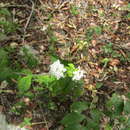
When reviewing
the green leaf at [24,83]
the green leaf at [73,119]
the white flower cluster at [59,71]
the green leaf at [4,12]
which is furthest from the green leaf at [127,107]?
the green leaf at [4,12]

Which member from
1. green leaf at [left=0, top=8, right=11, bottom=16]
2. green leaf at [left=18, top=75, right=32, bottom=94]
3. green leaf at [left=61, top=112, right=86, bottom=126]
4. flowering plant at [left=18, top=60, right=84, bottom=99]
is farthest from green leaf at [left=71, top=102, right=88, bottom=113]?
green leaf at [left=0, top=8, right=11, bottom=16]

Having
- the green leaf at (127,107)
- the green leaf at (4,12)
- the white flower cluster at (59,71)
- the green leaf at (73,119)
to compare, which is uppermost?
the green leaf at (4,12)

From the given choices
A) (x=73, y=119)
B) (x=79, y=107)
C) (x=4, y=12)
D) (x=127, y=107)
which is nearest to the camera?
(x=127, y=107)

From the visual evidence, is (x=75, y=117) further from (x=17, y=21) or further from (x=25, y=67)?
(x=17, y=21)

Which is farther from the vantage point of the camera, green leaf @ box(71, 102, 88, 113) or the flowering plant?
the flowering plant

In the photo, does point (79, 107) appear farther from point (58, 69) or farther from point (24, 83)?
point (24, 83)

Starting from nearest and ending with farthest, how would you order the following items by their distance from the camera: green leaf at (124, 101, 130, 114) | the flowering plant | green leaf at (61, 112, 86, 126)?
1. green leaf at (124, 101, 130, 114)
2. green leaf at (61, 112, 86, 126)
3. the flowering plant

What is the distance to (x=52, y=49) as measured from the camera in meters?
3.47

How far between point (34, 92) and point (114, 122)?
0.99 m

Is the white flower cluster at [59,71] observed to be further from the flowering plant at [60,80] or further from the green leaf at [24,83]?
the green leaf at [24,83]

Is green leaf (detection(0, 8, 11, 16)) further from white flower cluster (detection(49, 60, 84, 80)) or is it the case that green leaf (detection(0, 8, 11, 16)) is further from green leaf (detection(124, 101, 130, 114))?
green leaf (detection(124, 101, 130, 114))

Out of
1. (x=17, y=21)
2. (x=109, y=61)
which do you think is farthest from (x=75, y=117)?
(x=17, y=21)

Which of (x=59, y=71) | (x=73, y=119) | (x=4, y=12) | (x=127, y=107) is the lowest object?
(x=73, y=119)

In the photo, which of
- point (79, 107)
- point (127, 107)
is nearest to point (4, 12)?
point (79, 107)
